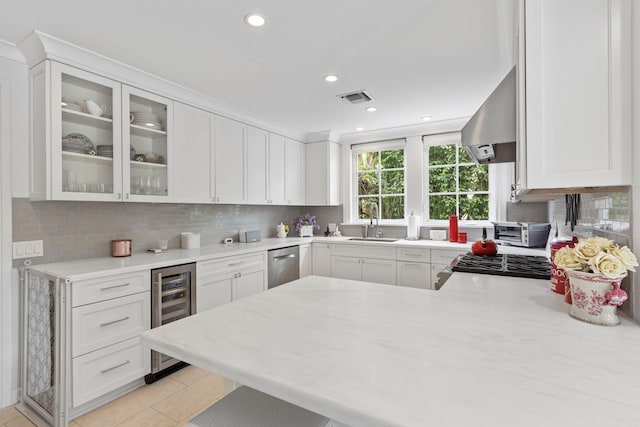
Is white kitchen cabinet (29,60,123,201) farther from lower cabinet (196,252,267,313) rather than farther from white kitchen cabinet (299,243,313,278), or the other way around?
white kitchen cabinet (299,243,313,278)

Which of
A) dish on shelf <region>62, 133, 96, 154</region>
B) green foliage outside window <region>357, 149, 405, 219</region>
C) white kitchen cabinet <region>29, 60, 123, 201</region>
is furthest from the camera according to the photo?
green foliage outside window <region>357, 149, 405, 219</region>

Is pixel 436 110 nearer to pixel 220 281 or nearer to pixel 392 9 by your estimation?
pixel 392 9

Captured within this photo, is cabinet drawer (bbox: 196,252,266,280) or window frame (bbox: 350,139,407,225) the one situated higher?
window frame (bbox: 350,139,407,225)

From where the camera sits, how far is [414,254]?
370 cm

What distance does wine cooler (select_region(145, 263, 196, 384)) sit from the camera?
2.38 meters

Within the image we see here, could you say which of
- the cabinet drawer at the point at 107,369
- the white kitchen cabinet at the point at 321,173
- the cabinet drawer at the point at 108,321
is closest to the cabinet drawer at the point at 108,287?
the cabinet drawer at the point at 108,321

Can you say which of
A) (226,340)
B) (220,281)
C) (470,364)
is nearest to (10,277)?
(220,281)

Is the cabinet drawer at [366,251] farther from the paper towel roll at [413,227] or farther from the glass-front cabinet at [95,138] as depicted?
the glass-front cabinet at [95,138]

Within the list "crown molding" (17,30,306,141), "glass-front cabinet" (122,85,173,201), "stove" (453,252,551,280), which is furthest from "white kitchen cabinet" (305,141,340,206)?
"stove" (453,252,551,280)

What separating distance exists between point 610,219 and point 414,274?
2.41m

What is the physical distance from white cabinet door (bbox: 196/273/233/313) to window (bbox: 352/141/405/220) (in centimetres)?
250

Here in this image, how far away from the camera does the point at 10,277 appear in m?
2.17

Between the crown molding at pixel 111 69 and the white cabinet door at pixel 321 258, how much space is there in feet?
6.24

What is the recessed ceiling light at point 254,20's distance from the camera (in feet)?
5.99
